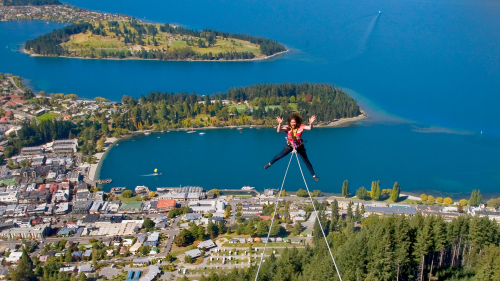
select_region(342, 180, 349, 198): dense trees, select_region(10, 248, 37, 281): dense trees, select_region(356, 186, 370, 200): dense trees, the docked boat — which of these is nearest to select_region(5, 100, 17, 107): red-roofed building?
the docked boat

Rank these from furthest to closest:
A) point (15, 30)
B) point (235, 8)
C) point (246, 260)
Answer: point (235, 8) → point (15, 30) → point (246, 260)

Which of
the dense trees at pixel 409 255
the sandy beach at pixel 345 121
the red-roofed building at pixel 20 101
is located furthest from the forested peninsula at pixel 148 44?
the dense trees at pixel 409 255

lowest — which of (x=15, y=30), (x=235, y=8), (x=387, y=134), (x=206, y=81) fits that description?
(x=387, y=134)

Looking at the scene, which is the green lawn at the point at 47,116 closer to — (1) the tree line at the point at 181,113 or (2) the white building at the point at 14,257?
(1) the tree line at the point at 181,113

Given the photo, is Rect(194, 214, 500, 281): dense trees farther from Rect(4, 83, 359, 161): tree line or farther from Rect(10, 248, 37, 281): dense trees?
Rect(4, 83, 359, 161): tree line

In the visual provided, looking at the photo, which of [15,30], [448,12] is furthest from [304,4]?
[15,30]

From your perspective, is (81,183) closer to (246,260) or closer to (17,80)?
(246,260)
